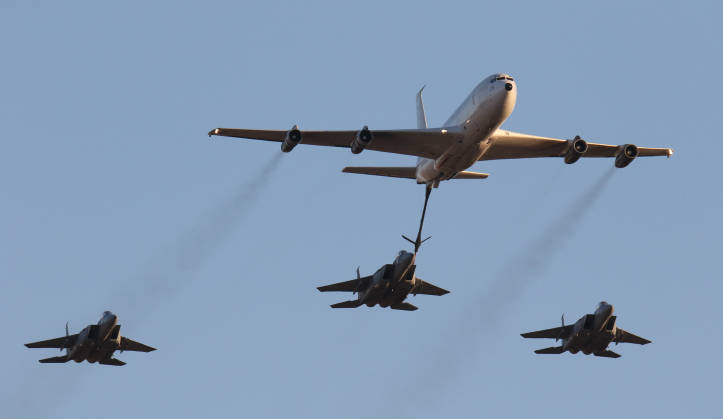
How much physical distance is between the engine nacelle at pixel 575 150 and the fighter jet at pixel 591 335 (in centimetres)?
993

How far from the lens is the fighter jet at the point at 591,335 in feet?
306

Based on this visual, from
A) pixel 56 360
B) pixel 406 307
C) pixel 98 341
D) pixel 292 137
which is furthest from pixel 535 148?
pixel 56 360

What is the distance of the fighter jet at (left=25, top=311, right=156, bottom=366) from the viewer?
90.2m

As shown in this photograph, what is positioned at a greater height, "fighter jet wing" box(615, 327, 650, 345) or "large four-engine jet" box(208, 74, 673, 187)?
"large four-engine jet" box(208, 74, 673, 187)

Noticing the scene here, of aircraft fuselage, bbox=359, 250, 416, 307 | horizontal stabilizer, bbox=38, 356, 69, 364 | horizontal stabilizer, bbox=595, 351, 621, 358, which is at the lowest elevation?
horizontal stabilizer, bbox=595, 351, 621, 358

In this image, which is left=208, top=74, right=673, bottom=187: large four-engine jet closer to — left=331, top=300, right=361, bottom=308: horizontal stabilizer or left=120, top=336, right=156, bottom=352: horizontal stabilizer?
left=331, top=300, right=361, bottom=308: horizontal stabilizer

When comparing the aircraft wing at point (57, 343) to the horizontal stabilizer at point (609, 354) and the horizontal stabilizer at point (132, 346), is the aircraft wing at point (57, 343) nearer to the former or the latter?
the horizontal stabilizer at point (132, 346)

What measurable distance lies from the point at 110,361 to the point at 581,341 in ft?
105

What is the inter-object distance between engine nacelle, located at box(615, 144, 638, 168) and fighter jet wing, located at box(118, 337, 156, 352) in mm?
33744

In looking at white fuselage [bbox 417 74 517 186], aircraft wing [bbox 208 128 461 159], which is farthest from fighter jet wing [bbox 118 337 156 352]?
white fuselage [bbox 417 74 517 186]

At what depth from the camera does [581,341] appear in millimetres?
94438

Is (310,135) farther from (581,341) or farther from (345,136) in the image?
(581,341)

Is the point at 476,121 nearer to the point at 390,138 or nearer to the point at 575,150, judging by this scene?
the point at 390,138

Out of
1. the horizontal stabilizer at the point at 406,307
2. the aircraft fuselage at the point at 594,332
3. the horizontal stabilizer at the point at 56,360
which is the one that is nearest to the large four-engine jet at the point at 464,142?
the horizontal stabilizer at the point at 406,307
